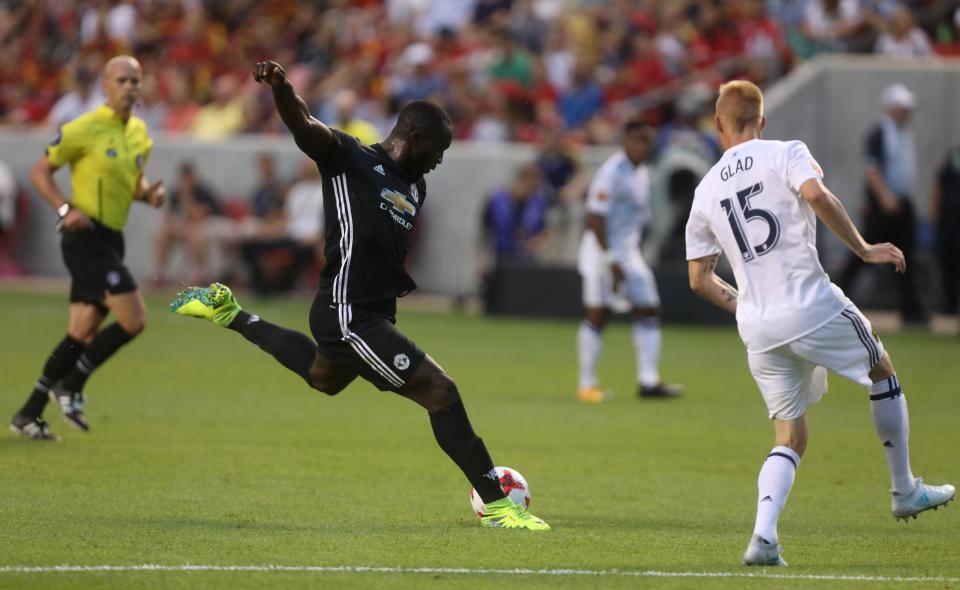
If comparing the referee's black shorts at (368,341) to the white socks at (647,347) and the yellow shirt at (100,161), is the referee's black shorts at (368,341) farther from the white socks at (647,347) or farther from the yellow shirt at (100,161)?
the white socks at (647,347)

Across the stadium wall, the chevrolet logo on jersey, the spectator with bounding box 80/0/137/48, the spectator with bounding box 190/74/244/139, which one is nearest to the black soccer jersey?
the chevrolet logo on jersey

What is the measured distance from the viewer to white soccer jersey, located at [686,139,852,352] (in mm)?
7059

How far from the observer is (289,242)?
24.0 metres

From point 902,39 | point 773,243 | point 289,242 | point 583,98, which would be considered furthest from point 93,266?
point 902,39

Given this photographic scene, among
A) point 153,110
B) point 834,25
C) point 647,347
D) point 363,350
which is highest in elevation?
point 834,25

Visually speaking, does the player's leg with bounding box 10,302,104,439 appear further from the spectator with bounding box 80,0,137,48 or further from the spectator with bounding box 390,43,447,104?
the spectator with bounding box 80,0,137,48

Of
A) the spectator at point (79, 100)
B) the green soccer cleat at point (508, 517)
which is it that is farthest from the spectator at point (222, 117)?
the green soccer cleat at point (508, 517)

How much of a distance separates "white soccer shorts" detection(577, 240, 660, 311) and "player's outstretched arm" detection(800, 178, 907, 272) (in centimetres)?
723

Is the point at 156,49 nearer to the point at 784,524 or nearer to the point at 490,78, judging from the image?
the point at 490,78

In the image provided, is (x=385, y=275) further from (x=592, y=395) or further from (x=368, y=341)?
(x=592, y=395)

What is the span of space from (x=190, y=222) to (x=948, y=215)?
1199cm

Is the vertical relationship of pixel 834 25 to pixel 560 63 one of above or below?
above

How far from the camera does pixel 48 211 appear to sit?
27.0 metres

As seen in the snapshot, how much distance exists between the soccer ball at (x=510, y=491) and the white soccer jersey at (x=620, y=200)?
19.9ft
